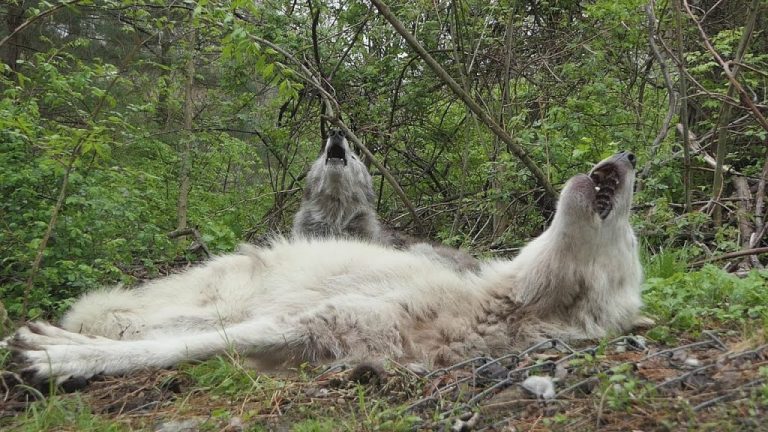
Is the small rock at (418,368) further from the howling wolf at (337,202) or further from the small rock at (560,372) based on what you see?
the howling wolf at (337,202)

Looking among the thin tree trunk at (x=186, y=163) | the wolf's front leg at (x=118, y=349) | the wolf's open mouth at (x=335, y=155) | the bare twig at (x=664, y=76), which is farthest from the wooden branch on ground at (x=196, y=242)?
the bare twig at (x=664, y=76)

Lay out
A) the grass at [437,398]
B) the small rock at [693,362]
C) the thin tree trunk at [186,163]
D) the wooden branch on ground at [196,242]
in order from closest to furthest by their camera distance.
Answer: the grass at [437,398], the small rock at [693,362], the wooden branch on ground at [196,242], the thin tree trunk at [186,163]

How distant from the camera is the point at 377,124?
30.7 ft

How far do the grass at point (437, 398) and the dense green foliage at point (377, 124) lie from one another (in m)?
0.85

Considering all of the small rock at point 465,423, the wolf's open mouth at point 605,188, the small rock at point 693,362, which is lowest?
the small rock at point 465,423

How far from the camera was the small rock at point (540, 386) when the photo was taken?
2.79 meters

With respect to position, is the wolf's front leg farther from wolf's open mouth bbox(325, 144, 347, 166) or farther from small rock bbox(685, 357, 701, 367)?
wolf's open mouth bbox(325, 144, 347, 166)

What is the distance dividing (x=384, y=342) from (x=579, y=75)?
17.8ft

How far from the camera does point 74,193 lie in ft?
18.5

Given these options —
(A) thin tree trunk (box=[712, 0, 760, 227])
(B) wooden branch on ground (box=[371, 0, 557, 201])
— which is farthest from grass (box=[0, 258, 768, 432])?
(B) wooden branch on ground (box=[371, 0, 557, 201])

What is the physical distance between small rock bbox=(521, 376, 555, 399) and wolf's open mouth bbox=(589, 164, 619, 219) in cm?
136

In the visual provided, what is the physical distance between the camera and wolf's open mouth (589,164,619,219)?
12.9ft

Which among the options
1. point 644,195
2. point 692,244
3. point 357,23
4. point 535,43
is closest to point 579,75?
point 535,43

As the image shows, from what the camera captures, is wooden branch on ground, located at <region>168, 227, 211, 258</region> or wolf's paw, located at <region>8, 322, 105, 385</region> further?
wooden branch on ground, located at <region>168, 227, 211, 258</region>
